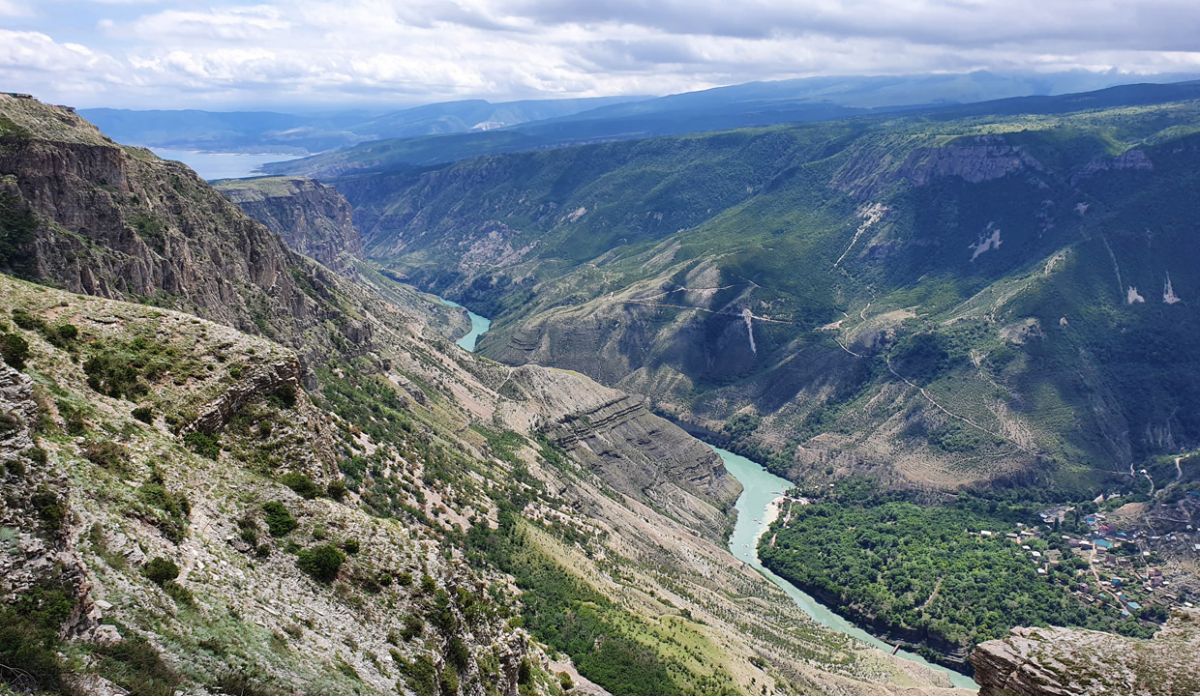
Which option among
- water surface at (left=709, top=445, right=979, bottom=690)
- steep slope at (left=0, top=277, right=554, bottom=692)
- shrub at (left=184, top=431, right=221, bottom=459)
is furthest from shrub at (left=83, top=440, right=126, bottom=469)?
water surface at (left=709, top=445, right=979, bottom=690)

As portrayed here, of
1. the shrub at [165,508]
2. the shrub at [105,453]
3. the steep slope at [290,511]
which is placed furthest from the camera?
the shrub at [105,453]

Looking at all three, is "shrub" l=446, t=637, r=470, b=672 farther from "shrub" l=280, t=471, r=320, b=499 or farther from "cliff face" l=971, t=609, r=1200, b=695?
"cliff face" l=971, t=609, r=1200, b=695

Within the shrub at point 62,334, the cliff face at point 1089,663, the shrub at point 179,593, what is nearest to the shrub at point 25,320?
the shrub at point 62,334

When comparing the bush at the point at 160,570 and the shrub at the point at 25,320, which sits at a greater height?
the shrub at the point at 25,320

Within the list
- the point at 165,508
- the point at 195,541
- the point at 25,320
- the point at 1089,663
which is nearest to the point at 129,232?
the point at 25,320

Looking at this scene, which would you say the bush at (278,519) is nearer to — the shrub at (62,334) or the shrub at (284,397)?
the shrub at (284,397)

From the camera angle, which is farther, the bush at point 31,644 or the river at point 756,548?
the river at point 756,548

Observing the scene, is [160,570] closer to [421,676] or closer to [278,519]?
[278,519]
